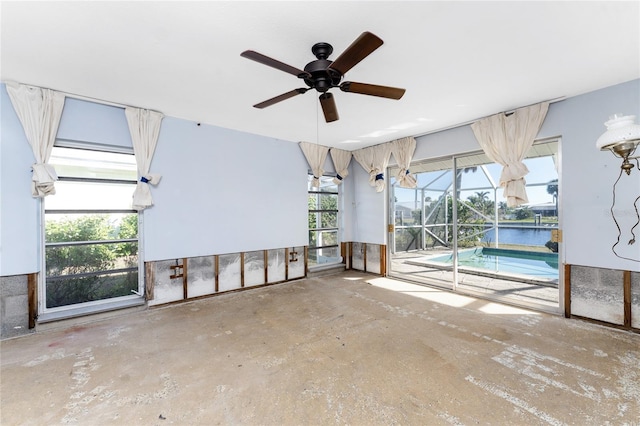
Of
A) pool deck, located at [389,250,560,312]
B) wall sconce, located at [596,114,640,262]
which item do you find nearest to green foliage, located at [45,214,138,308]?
pool deck, located at [389,250,560,312]

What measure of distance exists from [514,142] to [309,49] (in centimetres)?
325

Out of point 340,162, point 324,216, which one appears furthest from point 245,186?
point 340,162

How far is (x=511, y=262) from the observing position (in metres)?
5.40

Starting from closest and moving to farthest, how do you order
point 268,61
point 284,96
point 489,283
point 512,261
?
1. point 268,61
2. point 284,96
3. point 489,283
4. point 512,261

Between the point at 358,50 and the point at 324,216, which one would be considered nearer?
the point at 358,50

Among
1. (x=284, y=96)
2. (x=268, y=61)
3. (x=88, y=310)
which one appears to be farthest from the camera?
(x=88, y=310)

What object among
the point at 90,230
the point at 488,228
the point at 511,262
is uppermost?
the point at 90,230

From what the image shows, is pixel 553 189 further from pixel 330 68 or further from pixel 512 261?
pixel 330 68

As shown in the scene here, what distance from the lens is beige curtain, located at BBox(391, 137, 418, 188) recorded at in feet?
16.9

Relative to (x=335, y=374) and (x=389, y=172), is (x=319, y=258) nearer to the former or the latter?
(x=389, y=172)

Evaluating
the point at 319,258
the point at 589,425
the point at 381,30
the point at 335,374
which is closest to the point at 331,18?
the point at 381,30

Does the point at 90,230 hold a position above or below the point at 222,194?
below

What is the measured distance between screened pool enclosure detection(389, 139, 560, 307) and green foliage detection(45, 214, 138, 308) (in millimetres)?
4824

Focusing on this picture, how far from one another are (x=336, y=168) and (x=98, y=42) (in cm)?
447
